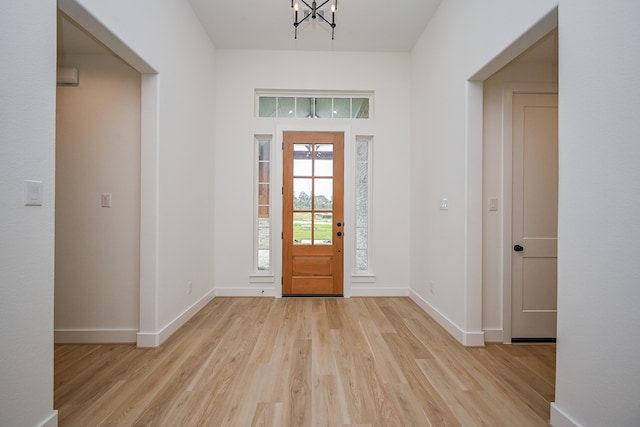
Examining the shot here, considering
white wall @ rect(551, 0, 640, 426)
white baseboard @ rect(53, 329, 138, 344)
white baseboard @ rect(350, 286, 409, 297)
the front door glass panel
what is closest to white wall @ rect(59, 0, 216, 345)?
white baseboard @ rect(53, 329, 138, 344)

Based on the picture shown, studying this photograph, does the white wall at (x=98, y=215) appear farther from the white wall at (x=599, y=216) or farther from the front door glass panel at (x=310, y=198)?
the white wall at (x=599, y=216)

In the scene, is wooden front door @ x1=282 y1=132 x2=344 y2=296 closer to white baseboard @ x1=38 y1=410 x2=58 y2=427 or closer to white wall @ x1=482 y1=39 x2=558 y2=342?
white wall @ x1=482 y1=39 x2=558 y2=342

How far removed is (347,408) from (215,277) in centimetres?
278

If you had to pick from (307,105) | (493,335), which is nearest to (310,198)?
(307,105)

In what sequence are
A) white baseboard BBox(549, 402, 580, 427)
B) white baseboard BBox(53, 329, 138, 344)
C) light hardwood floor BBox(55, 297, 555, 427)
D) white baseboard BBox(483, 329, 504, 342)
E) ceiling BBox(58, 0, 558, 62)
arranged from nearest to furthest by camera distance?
white baseboard BBox(549, 402, 580, 427), light hardwood floor BBox(55, 297, 555, 427), white baseboard BBox(53, 329, 138, 344), white baseboard BBox(483, 329, 504, 342), ceiling BBox(58, 0, 558, 62)

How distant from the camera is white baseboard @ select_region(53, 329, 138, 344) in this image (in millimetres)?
2635

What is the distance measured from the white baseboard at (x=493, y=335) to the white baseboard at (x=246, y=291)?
254 cm

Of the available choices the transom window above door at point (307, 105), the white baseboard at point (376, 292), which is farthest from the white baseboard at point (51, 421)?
the transom window above door at point (307, 105)

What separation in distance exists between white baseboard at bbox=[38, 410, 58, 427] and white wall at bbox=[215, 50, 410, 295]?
247 centimetres

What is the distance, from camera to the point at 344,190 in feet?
13.4

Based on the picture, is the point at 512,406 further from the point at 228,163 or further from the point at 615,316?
the point at 228,163

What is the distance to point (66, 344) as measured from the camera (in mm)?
2617

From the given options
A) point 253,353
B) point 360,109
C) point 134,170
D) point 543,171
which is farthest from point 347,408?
point 360,109

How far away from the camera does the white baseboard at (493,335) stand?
2758mm
